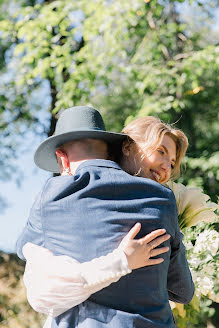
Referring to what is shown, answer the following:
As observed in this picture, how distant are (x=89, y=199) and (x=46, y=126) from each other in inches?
303

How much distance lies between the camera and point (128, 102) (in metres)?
10.8

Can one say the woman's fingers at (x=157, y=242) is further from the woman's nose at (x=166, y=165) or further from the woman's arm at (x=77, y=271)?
the woman's nose at (x=166, y=165)

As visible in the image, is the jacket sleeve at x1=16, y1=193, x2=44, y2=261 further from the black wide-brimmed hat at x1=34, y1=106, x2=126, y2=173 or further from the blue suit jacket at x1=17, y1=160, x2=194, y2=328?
the black wide-brimmed hat at x1=34, y1=106, x2=126, y2=173

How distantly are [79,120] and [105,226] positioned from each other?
0.48 metres

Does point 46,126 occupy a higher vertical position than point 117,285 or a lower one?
lower

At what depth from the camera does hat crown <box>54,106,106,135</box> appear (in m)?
1.84

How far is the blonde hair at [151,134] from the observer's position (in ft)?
5.92

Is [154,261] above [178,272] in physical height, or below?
above

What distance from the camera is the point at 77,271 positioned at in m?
1.51

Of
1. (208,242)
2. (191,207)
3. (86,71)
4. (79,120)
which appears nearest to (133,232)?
(79,120)

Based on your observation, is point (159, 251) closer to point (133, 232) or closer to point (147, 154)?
point (133, 232)

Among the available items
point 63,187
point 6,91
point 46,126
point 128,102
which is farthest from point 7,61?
point 63,187

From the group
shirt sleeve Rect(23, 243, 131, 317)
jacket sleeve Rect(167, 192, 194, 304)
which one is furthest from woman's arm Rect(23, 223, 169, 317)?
jacket sleeve Rect(167, 192, 194, 304)

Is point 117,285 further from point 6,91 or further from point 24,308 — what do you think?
point 6,91
